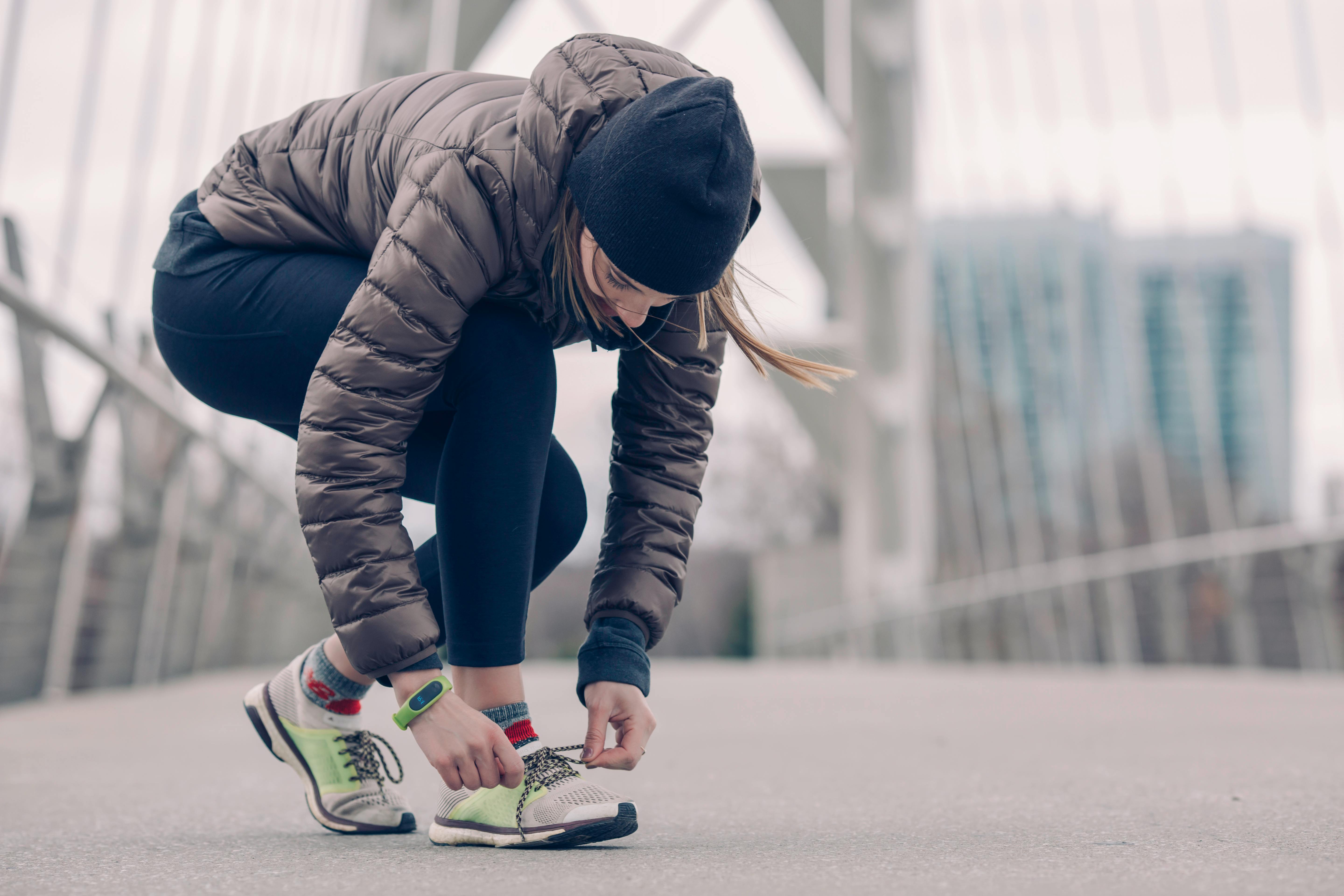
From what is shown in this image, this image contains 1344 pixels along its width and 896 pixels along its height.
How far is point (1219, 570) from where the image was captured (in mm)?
6227

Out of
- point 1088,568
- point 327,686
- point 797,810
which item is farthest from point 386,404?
point 1088,568

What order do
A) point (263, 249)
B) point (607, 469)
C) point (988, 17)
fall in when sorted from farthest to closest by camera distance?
point (988, 17) → point (607, 469) → point (263, 249)

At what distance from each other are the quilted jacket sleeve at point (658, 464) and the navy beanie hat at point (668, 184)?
0.23 metres

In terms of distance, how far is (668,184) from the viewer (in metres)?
1.16

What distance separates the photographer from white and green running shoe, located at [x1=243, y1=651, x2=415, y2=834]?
1435 mm

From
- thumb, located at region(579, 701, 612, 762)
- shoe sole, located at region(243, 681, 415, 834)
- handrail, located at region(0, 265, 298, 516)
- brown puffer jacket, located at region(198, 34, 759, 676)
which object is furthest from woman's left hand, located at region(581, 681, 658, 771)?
handrail, located at region(0, 265, 298, 516)

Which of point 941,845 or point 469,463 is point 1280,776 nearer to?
point 941,845

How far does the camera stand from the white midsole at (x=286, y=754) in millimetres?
1425

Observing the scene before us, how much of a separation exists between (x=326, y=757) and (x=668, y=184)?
74cm

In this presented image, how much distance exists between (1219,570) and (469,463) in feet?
18.6

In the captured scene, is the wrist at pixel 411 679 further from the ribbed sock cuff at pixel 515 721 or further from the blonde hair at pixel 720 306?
the blonde hair at pixel 720 306

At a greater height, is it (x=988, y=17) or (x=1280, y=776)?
(x=988, y=17)

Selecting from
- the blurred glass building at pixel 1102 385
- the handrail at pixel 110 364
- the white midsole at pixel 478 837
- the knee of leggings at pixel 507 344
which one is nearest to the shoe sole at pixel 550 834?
the white midsole at pixel 478 837

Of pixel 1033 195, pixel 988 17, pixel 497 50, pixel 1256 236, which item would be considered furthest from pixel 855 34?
pixel 1256 236
